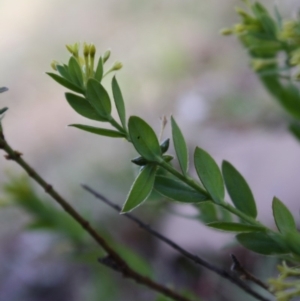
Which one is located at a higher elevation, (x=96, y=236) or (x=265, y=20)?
(x=265, y=20)

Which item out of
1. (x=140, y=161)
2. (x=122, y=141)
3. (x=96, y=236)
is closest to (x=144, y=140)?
(x=140, y=161)

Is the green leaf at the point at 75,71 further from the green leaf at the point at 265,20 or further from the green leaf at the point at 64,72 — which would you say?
A: the green leaf at the point at 265,20

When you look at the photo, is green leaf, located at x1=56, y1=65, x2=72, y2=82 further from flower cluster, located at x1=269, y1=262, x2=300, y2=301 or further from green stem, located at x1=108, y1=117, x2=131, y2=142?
flower cluster, located at x1=269, y1=262, x2=300, y2=301

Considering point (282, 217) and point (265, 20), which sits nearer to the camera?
point (282, 217)

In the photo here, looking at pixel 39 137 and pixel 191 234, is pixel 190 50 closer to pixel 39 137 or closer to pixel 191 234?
pixel 39 137

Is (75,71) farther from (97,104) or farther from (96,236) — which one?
(96,236)

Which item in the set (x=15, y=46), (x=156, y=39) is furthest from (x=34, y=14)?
(x=156, y=39)
